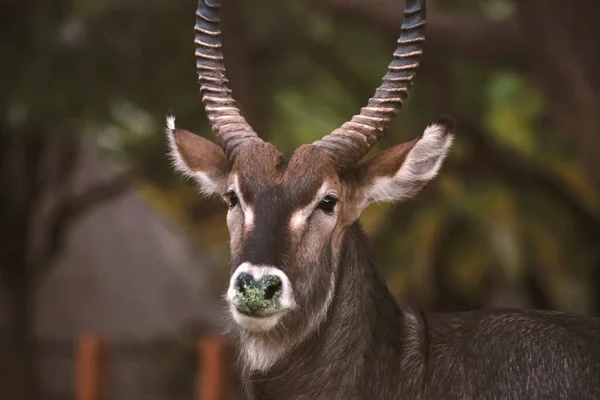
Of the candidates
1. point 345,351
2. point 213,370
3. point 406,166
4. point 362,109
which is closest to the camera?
point 345,351

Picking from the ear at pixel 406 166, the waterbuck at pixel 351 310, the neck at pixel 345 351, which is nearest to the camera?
the waterbuck at pixel 351 310

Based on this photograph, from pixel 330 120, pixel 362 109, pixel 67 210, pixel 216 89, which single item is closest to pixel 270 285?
pixel 362 109

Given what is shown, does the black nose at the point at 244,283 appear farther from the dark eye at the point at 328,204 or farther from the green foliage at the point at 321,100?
the green foliage at the point at 321,100

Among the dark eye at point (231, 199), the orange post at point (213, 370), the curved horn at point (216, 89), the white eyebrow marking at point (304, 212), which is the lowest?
the orange post at point (213, 370)

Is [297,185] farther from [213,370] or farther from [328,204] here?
[213,370]

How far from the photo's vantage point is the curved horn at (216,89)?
687 cm

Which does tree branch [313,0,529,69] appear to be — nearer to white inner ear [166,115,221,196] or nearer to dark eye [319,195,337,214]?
white inner ear [166,115,221,196]

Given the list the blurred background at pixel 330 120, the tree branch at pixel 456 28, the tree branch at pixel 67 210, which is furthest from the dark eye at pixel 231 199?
the tree branch at pixel 67 210

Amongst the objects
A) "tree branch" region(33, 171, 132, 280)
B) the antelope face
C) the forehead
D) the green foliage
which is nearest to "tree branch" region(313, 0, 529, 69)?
the green foliage

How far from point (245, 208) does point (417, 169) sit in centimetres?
98

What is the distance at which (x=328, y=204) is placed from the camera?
650 centimetres

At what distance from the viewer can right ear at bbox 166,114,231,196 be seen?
23.1 ft

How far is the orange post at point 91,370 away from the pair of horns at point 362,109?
752 centimetres

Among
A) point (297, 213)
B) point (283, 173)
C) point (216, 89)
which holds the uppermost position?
point (216, 89)
